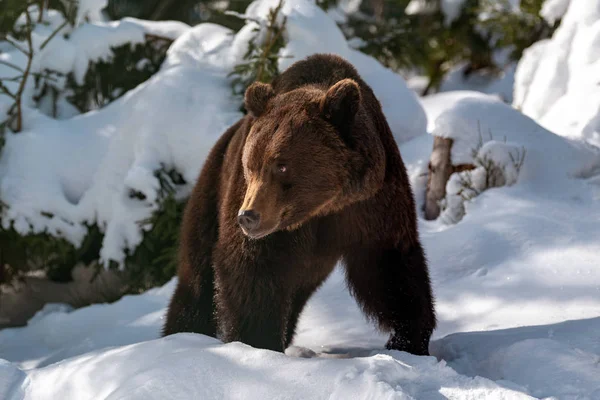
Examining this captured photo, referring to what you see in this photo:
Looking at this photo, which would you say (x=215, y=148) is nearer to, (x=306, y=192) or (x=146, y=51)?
(x=306, y=192)

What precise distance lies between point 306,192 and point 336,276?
7.59 ft

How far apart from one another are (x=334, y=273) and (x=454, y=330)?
1600 millimetres

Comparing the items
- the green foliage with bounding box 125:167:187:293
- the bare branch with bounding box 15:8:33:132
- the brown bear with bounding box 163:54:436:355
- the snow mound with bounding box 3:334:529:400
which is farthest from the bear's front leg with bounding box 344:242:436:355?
the bare branch with bounding box 15:8:33:132

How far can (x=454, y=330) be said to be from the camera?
157 inches

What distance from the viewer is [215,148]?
4211 mm

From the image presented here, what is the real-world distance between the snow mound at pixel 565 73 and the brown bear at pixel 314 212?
4038 mm

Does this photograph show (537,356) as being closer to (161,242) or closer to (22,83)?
(161,242)

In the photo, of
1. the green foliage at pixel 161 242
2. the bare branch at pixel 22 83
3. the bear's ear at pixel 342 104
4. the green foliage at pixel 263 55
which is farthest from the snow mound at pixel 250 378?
the bare branch at pixel 22 83

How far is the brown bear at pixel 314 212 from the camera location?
311 cm

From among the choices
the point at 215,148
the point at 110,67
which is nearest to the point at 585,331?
the point at 215,148

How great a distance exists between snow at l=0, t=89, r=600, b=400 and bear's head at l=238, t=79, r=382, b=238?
598mm

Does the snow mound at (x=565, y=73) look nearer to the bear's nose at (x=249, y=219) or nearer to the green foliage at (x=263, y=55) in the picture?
the green foliage at (x=263, y=55)

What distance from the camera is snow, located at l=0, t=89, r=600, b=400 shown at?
2.77 m

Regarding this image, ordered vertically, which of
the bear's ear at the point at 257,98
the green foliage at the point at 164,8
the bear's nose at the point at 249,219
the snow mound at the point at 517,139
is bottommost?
the green foliage at the point at 164,8
